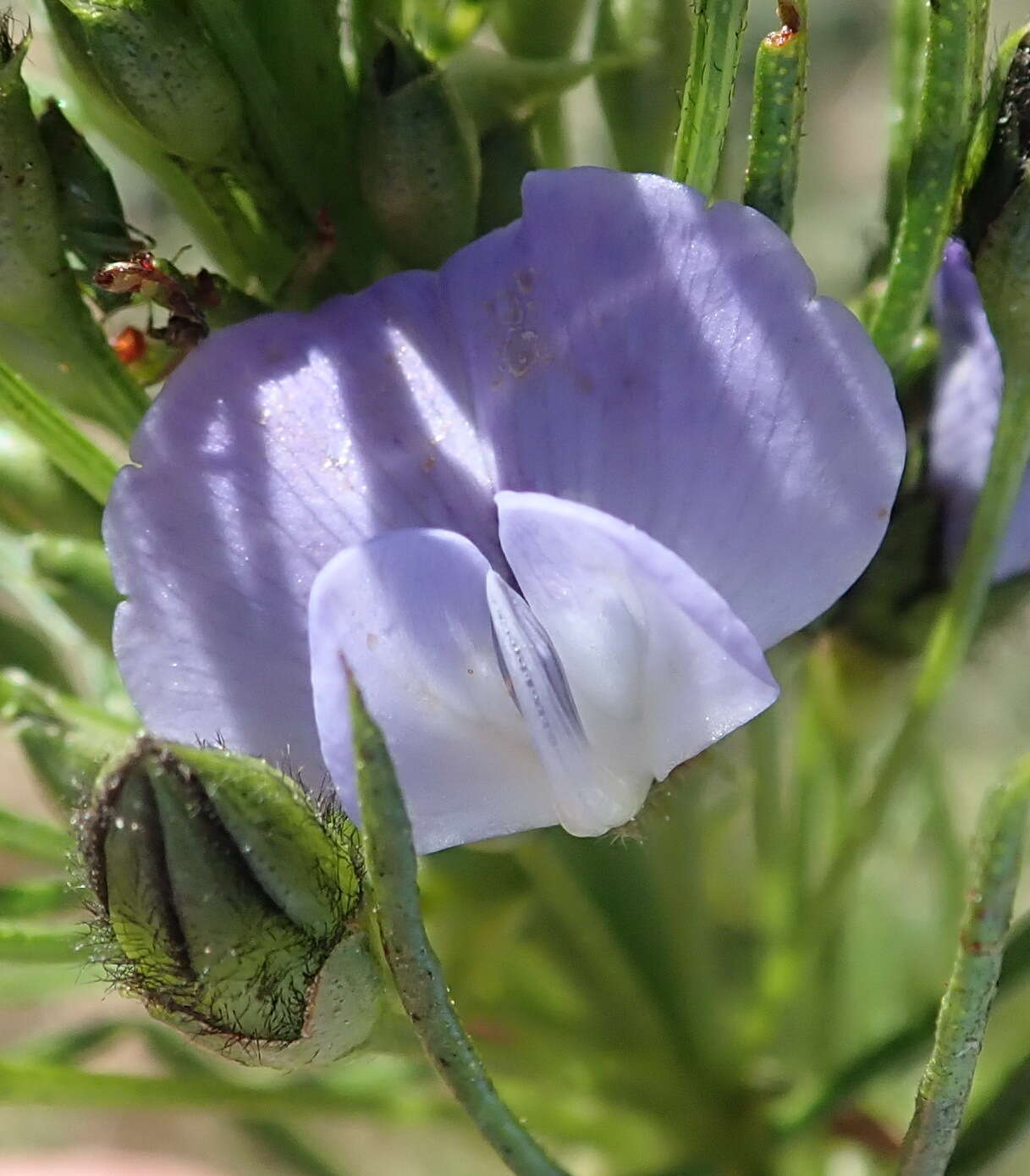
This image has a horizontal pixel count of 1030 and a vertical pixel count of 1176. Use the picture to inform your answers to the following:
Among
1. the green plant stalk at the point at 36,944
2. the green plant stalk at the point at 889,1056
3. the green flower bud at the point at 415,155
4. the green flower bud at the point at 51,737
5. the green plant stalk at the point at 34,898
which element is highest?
the green flower bud at the point at 415,155

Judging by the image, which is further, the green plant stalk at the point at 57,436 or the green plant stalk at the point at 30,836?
the green plant stalk at the point at 30,836

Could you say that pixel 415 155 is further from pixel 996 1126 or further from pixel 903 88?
pixel 996 1126

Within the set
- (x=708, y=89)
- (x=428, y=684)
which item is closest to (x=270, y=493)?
(x=428, y=684)

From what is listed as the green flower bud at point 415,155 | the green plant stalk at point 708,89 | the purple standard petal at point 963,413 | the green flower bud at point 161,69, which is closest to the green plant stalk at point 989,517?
the purple standard petal at point 963,413

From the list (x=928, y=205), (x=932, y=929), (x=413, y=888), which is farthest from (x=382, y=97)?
(x=932, y=929)

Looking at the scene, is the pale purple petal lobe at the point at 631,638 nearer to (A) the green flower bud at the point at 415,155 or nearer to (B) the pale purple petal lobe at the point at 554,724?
(B) the pale purple petal lobe at the point at 554,724

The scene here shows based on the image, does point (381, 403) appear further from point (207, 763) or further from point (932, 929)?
point (932, 929)
